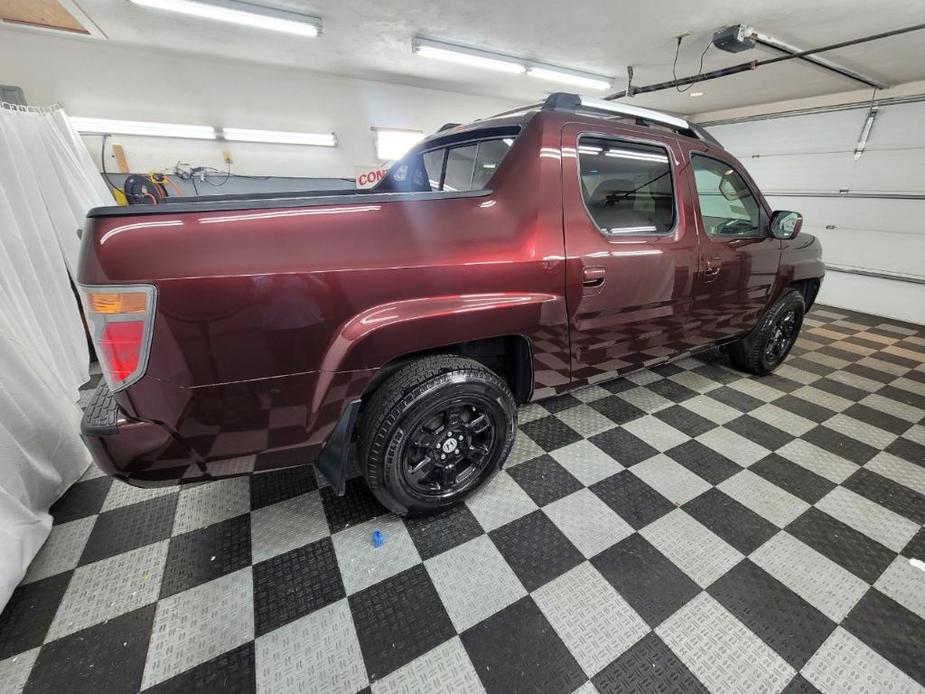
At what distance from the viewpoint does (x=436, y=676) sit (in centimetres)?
102

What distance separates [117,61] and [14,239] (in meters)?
3.58

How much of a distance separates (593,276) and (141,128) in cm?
569

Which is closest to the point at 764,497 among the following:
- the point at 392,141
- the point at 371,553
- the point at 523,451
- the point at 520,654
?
the point at 523,451

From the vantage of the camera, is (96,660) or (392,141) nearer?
(96,660)

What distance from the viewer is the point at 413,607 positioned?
1193 mm

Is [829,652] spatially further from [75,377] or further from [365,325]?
[75,377]

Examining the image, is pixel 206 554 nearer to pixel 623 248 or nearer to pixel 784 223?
pixel 623 248

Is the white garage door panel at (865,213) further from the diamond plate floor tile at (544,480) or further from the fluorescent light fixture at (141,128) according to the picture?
the fluorescent light fixture at (141,128)

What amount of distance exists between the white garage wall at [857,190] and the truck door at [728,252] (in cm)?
474

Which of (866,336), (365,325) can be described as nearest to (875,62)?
(866,336)

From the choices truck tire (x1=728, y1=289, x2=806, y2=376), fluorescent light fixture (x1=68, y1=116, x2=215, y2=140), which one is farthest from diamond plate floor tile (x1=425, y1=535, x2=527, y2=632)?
fluorescent light fixture (x1=68, y1=116, x2=215, y2=140)

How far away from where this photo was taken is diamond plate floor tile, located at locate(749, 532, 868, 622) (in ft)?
4.03

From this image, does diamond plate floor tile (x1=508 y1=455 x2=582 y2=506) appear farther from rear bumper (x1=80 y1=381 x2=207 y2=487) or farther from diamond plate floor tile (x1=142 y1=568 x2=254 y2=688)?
rear bumper (x1=80 y1=381 x2=207 y2=487)

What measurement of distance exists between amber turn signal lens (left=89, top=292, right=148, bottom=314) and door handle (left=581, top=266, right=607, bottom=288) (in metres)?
1.41
